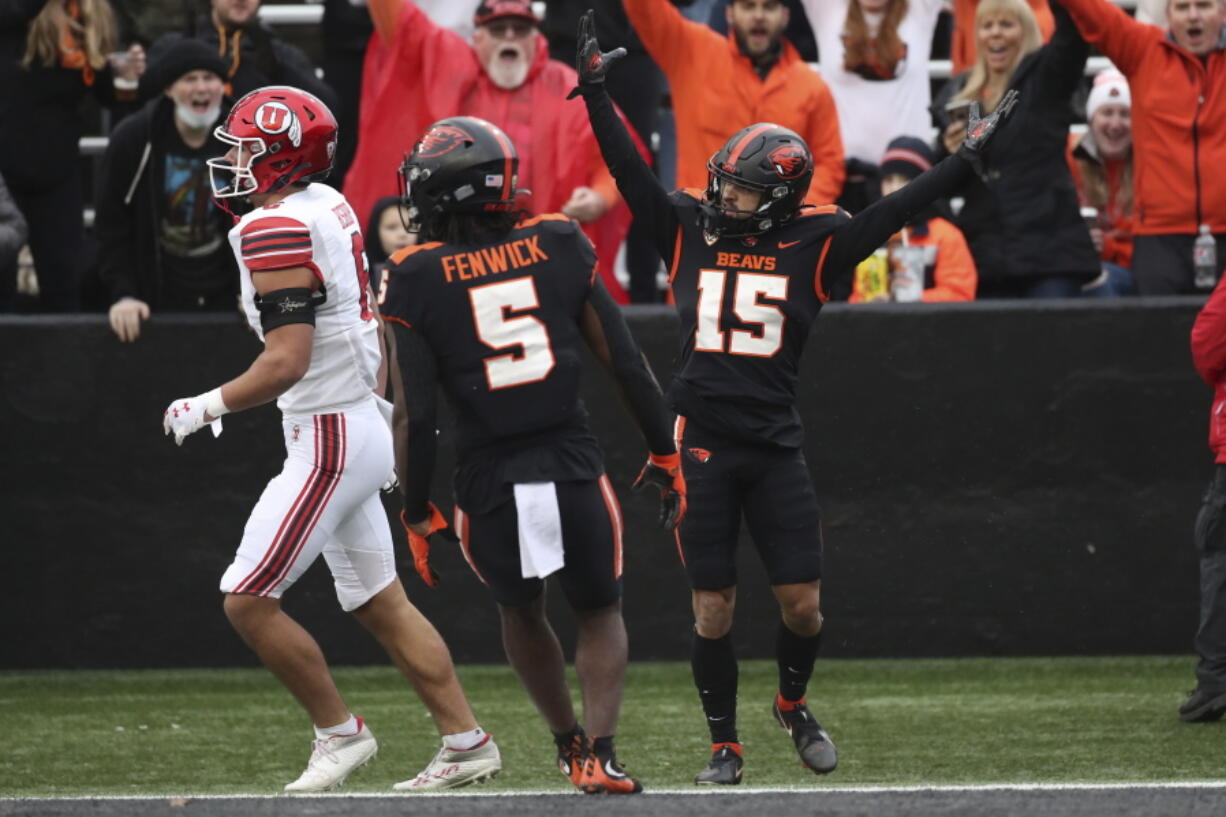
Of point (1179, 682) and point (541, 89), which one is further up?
point (541, 89)

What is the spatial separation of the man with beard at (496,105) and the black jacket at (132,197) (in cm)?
95

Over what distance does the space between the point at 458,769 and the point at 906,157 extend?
4.19m

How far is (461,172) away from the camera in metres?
5.44

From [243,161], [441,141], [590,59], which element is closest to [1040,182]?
[590,59]

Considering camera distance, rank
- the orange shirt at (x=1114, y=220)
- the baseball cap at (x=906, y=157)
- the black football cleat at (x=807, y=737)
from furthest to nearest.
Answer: the orange shirt at (x=1114, y=220), the baseball cap at (x=906, y=157), the black football cleat at (x=807, y=737)

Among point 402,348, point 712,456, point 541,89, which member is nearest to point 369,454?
point 402,348

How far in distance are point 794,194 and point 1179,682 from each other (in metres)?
3.09

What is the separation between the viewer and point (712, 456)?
20.6ft

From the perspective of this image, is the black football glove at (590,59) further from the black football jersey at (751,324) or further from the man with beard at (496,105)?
the man with beard at (496,105)

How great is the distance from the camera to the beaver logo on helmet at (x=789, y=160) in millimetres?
6160

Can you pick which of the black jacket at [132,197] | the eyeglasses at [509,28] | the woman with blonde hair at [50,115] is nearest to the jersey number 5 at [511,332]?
the black jacket at [132,197]

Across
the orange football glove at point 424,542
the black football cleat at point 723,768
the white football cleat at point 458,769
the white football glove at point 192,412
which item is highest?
the white football glove at point 192,412

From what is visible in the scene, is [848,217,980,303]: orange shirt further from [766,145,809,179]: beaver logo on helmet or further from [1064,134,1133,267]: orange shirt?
A: [766,145,809,179]: beaver logo on helmet

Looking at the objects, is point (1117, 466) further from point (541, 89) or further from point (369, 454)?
point (369, 454)
